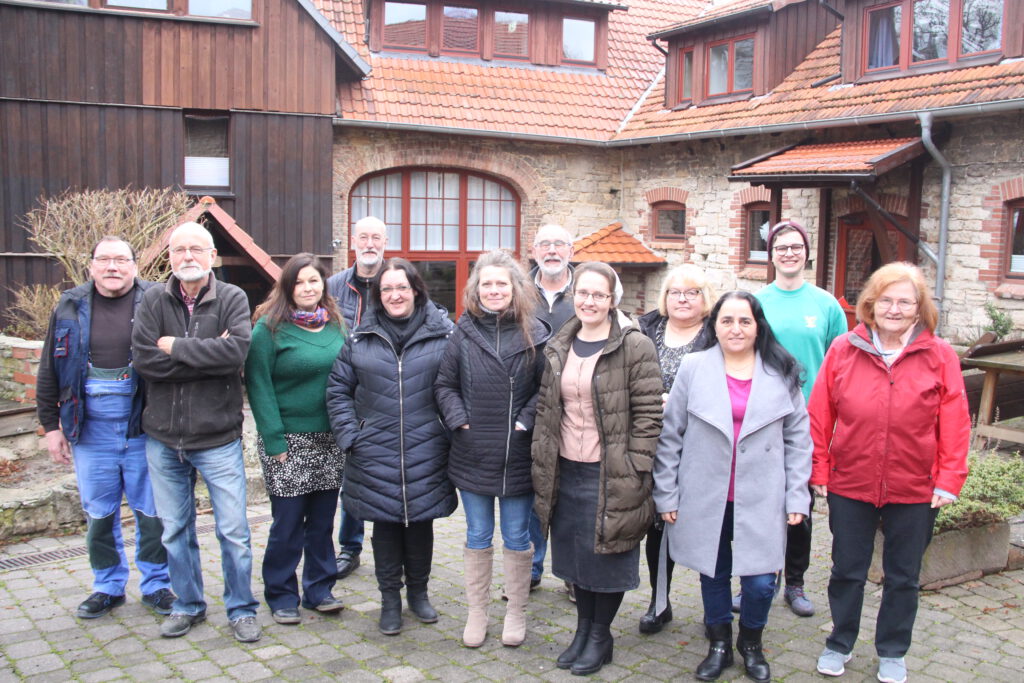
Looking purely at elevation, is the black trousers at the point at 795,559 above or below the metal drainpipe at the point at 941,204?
below

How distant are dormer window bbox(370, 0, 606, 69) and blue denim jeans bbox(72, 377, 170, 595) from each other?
11.4 metres

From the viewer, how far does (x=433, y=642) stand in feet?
14.9

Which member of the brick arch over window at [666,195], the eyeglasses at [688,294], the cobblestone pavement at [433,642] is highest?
the brick arch over window at [666,195]

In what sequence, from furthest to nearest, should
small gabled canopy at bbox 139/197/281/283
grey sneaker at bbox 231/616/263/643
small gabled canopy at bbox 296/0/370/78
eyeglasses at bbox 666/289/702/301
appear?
small gabled canopy at bbox 296/0/370/78 < small gabled canopy at bbox 139/197/281/283 < eyeglasses at bbox 666/289/702/301 < grey sneaker at bbox 231/616/263/643

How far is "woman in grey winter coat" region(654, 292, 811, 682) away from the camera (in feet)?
13.1

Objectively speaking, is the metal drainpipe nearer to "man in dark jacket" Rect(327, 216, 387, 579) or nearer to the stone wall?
the stone wall

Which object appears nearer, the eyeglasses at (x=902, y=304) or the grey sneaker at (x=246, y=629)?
the eyeglasses at (x=902, y=304)

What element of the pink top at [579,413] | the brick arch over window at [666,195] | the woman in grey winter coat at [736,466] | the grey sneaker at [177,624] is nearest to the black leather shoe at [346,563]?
the grey sneaker at [177,624]

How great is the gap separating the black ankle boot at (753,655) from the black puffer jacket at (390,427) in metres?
1.50

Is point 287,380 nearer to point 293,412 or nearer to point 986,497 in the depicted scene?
point 293,412

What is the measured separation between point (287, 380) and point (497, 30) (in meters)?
12.1

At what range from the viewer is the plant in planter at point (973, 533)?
5176 mm

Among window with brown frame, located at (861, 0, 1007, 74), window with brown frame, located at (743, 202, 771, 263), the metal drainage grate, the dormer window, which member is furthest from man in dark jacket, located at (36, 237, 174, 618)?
the dormer window

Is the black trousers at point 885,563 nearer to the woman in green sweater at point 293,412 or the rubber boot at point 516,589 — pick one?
the rubber boot at point 516,589
